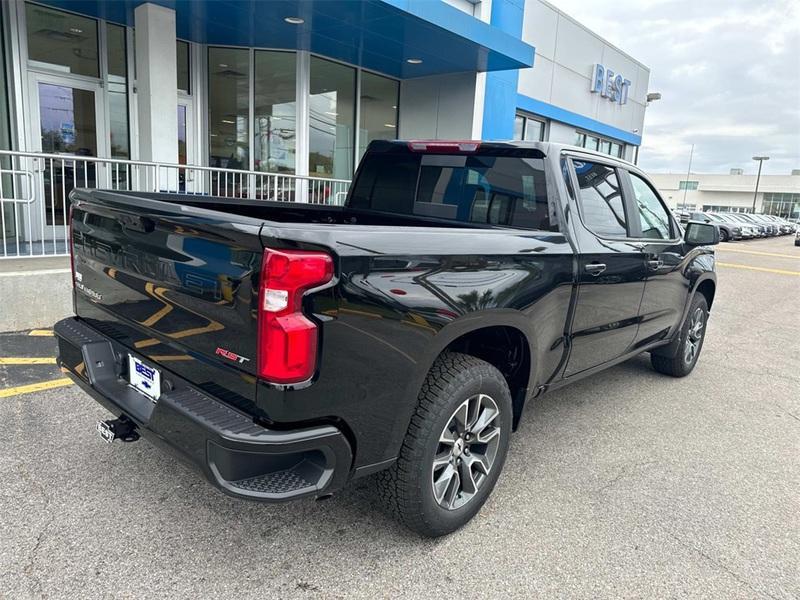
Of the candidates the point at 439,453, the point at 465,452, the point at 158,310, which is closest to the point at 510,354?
the point at 465,452

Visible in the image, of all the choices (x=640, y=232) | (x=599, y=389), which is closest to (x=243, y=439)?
(x=640, y=232)

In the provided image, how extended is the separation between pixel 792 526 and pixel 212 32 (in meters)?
10.3

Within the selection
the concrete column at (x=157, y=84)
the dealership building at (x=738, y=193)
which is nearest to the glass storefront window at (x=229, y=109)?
the concrete column at (x=157, y=84)

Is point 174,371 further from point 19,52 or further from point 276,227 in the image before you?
point 19,52

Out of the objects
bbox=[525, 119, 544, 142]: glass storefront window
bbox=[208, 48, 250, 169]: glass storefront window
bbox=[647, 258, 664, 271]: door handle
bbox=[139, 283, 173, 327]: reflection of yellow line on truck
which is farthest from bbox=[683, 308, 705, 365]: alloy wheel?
bbox=[525, 119, 544, 142]: glass storefront window

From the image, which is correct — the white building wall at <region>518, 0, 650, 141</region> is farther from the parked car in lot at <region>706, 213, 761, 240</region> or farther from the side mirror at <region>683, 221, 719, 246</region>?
the parked car in lot at <region>706, 213, 761, 240</region>

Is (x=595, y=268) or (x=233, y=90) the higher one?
(x=233, y=90)

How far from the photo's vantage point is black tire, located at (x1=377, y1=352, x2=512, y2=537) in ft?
8.14

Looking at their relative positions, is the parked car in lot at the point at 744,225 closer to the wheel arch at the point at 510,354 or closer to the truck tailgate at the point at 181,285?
the wheel arch at the point at 510,354

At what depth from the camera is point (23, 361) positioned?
4879 mm

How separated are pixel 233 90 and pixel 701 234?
9.32 meters

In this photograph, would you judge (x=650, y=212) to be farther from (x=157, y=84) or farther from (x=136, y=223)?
(x=157, y=84)

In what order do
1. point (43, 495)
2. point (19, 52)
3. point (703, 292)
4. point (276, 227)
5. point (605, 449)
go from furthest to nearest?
point (19, 52), point (703, 292), point (605, 449), point (43, 495), point (276, 227)

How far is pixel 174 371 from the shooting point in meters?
2.38
